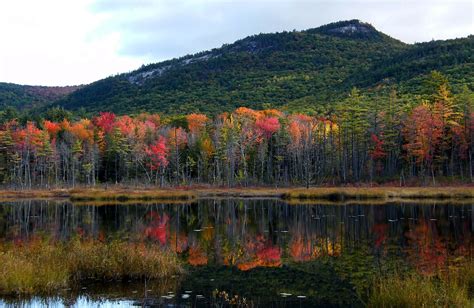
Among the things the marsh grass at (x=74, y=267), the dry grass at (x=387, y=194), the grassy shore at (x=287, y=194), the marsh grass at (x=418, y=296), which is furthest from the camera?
the grassy shore at (x=287, y=194)

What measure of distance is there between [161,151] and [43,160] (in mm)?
23378

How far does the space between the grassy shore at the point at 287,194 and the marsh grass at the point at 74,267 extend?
40572 millimetres

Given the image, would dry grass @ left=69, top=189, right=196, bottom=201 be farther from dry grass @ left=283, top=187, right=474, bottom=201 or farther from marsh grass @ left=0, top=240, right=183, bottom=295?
marsh grass @ left=0, top=240, right=183, bottom=295

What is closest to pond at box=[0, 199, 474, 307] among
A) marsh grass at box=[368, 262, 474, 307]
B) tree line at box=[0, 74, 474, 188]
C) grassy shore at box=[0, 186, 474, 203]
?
marsh grass at box=[368, 262, 474, 307]

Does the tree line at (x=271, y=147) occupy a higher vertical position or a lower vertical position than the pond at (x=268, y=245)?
higher

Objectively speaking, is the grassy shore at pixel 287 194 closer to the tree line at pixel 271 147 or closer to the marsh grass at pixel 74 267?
the tree line at pixel 271 147

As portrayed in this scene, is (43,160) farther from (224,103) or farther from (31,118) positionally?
(224,103)

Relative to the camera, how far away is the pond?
1650cm

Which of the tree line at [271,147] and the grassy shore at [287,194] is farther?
the tree line at [271,147]

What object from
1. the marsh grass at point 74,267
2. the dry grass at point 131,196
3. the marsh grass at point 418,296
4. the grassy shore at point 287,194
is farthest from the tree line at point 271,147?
the marsh grass at point 418,296

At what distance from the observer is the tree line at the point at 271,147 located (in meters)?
75.6

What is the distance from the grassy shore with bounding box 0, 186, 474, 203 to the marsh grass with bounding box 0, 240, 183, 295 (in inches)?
1597

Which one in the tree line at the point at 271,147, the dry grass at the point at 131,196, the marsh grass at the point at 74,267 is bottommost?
the dry grass at the point at 131,196

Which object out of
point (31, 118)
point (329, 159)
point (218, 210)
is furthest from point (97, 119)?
point (218, 210)
